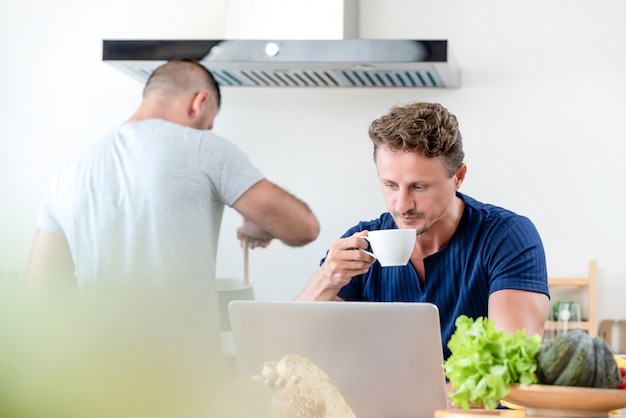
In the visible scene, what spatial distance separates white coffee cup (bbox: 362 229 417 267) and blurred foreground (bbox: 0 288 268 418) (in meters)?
1.26

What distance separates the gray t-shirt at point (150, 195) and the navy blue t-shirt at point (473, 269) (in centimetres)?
50

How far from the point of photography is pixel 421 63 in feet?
8.70

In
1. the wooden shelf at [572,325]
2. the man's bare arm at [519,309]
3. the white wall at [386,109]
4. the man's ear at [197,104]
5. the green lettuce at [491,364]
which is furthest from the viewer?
the white wall at [386,109]

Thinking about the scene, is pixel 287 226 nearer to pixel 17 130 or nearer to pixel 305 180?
pixel 305 180

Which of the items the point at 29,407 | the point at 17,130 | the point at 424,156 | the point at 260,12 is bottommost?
the point at 29,407

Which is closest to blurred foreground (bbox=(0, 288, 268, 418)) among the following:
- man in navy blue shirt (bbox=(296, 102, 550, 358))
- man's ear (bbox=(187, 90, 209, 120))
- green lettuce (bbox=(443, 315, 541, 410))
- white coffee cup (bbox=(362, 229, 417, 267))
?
green lettuce (bbox=(443, 315, 541, 410))

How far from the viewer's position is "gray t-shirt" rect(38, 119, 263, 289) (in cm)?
218

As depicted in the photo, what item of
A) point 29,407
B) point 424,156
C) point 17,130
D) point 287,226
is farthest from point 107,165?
point 29,407

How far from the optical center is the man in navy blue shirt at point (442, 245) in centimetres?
171

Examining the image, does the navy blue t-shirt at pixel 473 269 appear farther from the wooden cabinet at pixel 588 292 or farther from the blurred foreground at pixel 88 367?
the blurred foreground at pixel 88 367

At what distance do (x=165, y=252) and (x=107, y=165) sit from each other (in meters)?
0.28

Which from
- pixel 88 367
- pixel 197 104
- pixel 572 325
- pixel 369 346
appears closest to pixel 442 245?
pixel 369 346

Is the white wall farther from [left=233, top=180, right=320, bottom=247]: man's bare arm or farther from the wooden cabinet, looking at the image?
[left=233, top=180, right=320, bottom=247]: man's bare arm

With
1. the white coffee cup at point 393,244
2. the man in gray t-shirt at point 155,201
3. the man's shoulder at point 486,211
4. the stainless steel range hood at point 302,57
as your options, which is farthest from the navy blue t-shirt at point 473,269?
the stainless steel range hood at point 302,57
